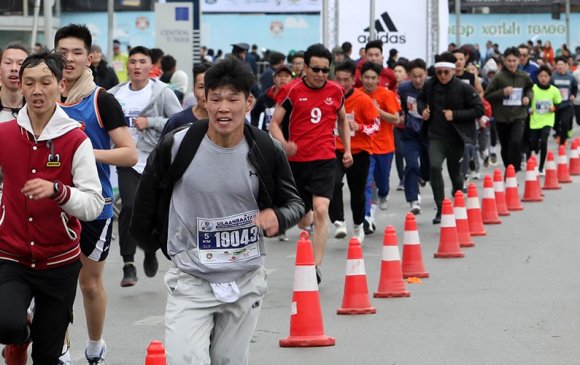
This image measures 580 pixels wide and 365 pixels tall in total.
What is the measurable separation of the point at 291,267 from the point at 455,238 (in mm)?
1675

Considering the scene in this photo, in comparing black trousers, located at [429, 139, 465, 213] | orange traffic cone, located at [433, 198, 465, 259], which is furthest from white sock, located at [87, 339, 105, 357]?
black trousers, located at [429, 139, 465, 213]

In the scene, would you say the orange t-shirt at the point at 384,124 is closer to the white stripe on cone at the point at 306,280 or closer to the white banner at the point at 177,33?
the white stripe on cone at the point at 306,280

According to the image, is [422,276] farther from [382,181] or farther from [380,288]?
[382,181]

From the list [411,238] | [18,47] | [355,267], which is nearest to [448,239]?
[411,238]

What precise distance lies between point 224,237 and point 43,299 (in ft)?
3.68

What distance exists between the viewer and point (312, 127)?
12445mm

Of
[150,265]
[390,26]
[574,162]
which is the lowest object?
[150,265]

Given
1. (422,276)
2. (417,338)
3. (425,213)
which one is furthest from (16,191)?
(425,213)

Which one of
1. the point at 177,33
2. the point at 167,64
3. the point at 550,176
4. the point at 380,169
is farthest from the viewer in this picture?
the point at 177,33

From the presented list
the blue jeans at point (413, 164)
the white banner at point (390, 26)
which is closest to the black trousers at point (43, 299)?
the blue jeans at point (413, 164)

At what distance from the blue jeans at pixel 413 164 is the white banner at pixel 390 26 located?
12.5 m

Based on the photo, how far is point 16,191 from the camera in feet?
22.2

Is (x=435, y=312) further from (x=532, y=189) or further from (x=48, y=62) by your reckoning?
(x=532, y=189)

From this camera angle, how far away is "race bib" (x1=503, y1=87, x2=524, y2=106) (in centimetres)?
2134
